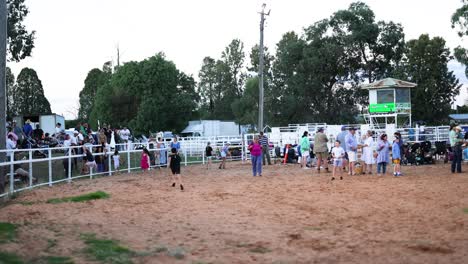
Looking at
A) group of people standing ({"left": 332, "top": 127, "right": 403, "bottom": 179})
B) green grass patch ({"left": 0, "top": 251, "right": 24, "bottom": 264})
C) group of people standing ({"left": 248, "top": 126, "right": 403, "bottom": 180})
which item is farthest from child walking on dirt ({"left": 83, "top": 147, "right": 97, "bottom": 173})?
green grass patch ({"left": 0, "top": 251, "right": 24, "bottom": 264})

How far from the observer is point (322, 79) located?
2729 inches

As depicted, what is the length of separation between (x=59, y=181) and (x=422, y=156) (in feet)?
55.8

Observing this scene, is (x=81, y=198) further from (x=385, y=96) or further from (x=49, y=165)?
(x=385, y=96)

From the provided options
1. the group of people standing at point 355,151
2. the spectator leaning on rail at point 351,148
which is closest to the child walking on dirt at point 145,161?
the group of people standing at point 355,151

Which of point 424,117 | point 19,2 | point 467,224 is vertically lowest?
point 467,224

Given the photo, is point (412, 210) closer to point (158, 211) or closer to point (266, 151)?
point (158, 211)

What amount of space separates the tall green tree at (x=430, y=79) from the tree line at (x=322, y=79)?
0.38 ft

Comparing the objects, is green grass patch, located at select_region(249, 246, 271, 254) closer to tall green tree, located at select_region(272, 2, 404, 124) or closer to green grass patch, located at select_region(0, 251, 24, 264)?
green grass patch, located at select_region(0, 251, 24, 264)

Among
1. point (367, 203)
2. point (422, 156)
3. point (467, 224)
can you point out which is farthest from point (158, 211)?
point (422, 156)

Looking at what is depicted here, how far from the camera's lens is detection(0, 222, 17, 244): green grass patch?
806 cm

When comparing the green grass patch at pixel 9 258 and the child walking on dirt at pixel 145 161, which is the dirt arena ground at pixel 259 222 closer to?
the green grass patch at pixel 9 258

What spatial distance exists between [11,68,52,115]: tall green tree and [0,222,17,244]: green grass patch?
74374mm

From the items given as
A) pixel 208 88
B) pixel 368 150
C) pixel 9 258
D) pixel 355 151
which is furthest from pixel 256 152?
pixel 208 88

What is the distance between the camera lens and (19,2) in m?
38.9
